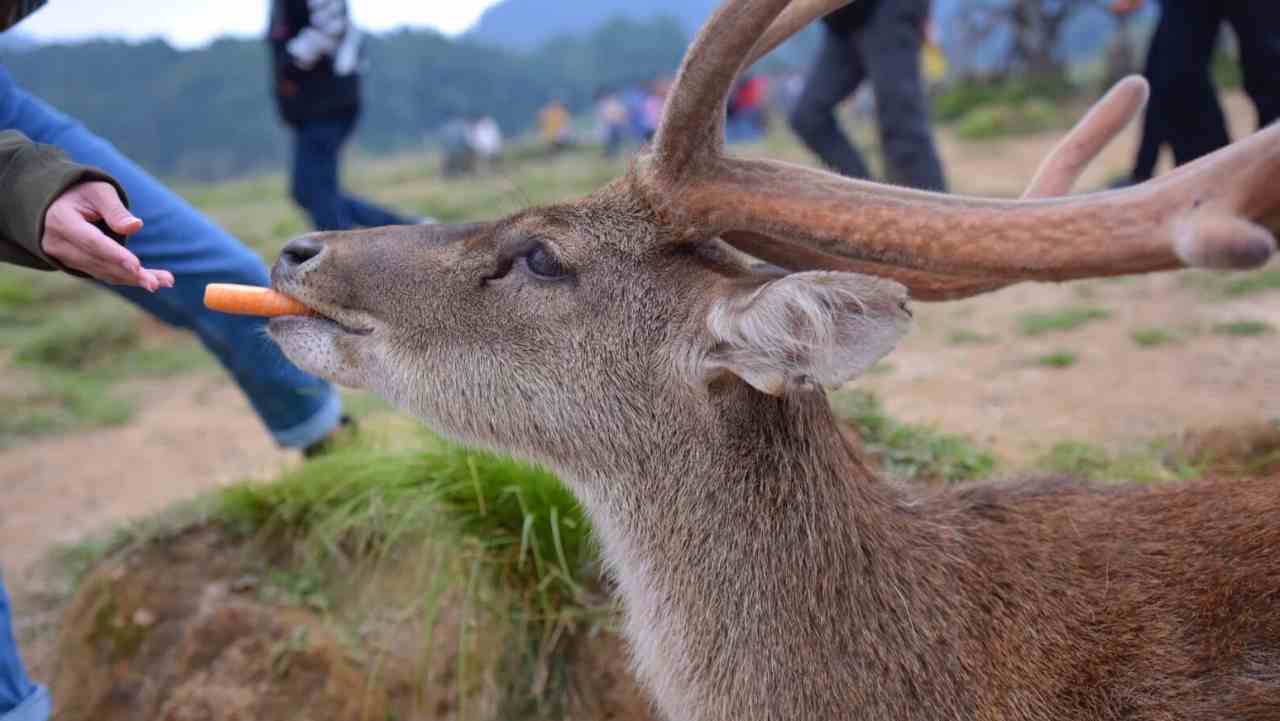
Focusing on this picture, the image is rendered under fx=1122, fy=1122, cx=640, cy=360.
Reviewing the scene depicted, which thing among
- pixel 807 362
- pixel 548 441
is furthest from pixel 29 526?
pixel 807 362

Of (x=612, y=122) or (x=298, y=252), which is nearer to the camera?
(x=298, y=252)

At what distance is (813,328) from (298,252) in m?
1.33

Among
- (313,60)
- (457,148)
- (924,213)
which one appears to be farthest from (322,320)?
(457,148)

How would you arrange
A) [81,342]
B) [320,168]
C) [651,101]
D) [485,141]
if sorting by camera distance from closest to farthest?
[320,168], [81,342], [651,101], [485,141]

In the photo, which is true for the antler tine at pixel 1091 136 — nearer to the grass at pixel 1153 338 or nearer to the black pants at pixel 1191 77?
the black pants at pixel 1191 77

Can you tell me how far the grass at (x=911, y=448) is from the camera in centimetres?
366

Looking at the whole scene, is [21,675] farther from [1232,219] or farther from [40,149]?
[1232,219]

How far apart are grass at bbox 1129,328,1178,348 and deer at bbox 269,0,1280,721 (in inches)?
131

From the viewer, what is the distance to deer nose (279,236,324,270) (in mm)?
2721

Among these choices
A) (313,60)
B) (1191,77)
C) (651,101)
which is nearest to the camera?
(1191,77)

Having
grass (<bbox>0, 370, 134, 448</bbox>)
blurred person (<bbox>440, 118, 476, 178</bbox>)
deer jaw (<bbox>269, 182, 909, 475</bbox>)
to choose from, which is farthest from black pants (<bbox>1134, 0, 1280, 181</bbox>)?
blurred person (<bbox>440, 118, 476, 178</bbox>)

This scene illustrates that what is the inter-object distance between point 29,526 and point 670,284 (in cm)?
432

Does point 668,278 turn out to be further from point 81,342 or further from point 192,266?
point 81,342

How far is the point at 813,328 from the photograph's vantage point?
211cm
